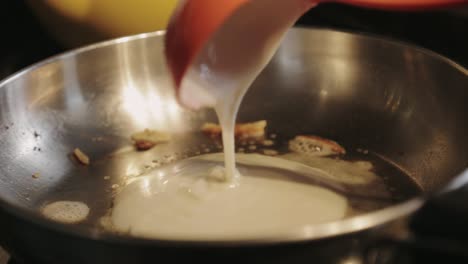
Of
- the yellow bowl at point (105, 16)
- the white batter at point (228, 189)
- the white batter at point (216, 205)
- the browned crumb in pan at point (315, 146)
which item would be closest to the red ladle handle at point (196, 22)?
the white batter at point (228, 189)

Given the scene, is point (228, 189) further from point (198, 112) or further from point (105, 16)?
point (105, 16)

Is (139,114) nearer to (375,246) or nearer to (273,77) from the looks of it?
(273,77)

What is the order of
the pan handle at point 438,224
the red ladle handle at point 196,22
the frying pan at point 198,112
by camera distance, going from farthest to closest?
the frying pan at point 198,112
the red ladle handle at point 196,22
the pan handle at point 438,224

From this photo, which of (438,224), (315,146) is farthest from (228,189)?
(438,224)

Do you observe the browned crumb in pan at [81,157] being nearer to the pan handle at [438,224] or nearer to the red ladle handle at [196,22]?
the red ladle handle at [196,22]

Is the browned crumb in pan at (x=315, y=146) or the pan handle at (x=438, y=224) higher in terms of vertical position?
the pan handle at (x=438, y=224)
